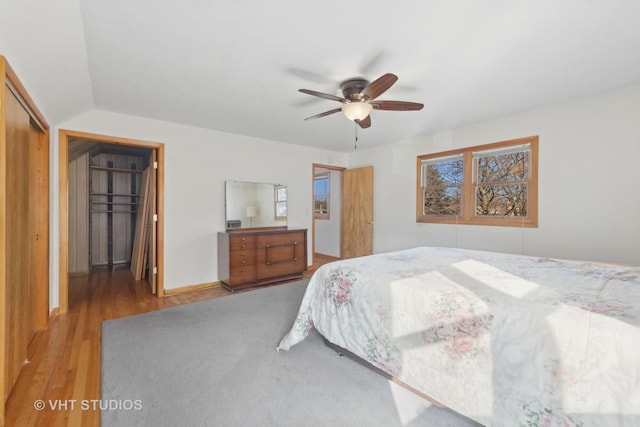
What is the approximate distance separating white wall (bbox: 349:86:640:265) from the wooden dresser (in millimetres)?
2412

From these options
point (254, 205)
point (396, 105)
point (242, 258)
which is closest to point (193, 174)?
point (254, 205)

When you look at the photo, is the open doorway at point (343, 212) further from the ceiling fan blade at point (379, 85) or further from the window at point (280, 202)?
the ceiling fan blade at point (379, 85)

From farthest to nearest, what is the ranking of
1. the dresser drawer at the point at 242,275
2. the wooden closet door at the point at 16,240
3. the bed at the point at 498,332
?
the dresser drawer at the point at 242,275
the wooden closet door at the point at 16,240
the bed at the point at 498,332

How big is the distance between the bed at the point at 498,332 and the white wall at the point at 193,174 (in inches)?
94.7

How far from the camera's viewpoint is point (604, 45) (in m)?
2.03

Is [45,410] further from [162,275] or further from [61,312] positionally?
[162,275]

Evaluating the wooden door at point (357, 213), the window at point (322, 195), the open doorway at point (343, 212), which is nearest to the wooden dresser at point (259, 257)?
the open doorway at point (343, 212)

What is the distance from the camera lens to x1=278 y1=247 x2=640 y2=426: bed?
1.04 metres

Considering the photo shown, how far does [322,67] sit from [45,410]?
290 centimetres

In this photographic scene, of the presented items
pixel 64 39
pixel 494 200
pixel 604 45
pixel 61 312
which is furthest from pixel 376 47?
pixel 61 312

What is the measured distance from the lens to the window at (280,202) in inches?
189

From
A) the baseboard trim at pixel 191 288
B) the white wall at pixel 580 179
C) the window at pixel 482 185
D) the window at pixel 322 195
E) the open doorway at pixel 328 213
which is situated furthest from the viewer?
the window at pixel 322 195

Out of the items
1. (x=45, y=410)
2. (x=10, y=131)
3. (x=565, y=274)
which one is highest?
(x=10, y=131)

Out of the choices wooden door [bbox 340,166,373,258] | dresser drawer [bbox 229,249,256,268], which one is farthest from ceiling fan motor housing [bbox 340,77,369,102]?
wooden door [bbox 340,166,373,258]
